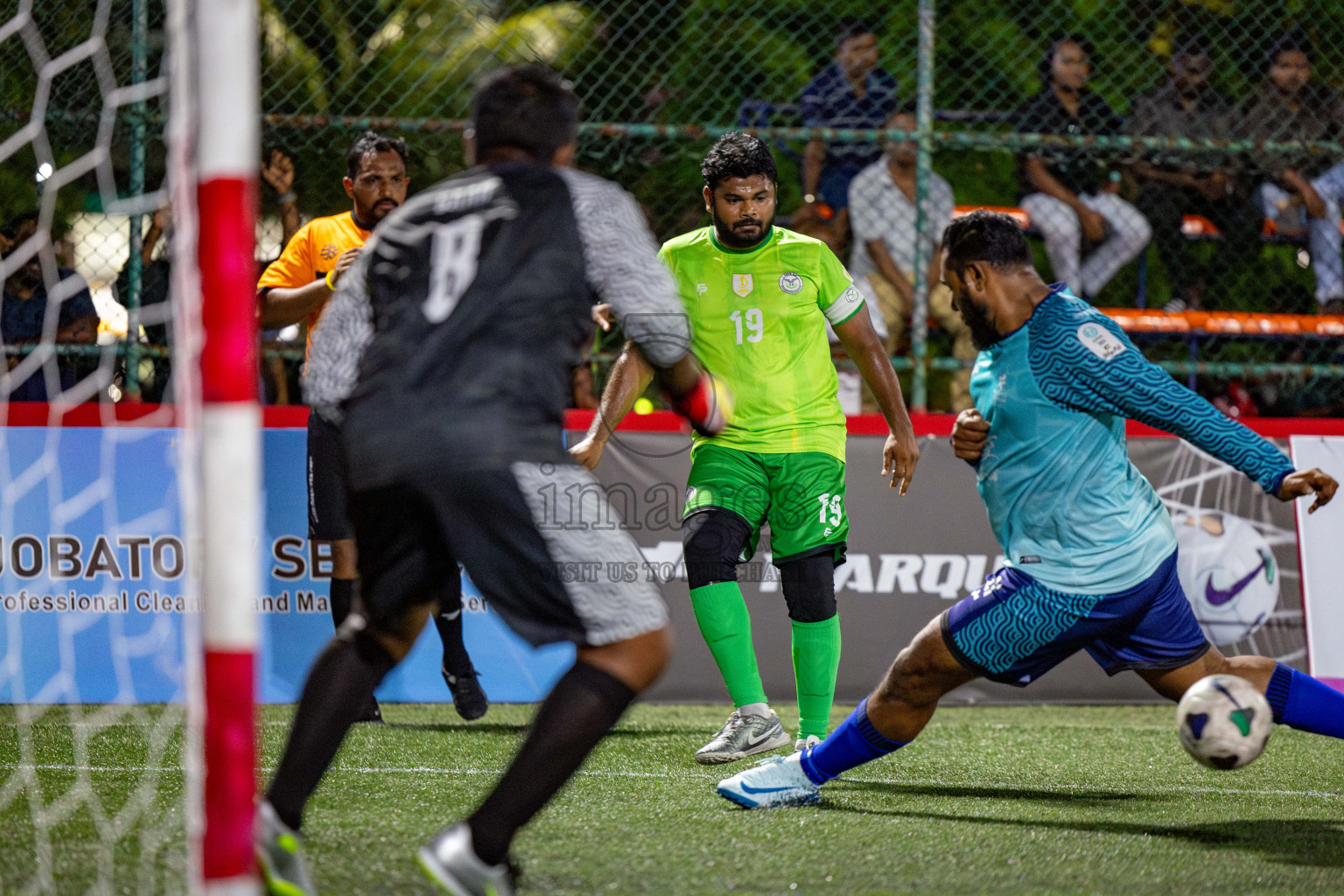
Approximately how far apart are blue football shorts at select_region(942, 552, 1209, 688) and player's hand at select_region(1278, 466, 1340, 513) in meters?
0.46

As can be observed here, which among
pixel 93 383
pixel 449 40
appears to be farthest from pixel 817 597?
pixel 449 40

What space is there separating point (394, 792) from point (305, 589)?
2.59m

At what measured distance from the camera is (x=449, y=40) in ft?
36.9

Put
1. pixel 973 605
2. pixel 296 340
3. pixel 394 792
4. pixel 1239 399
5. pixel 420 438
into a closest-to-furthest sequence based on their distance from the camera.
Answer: pixel 420 438
pixel 973 605
pixel 394 792
pixel 296 340
pixel 1239 399

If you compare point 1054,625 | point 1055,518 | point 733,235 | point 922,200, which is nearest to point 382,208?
point 733,235

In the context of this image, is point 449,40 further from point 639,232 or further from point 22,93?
point 639,232

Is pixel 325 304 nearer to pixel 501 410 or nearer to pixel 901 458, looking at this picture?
pixel 901 458

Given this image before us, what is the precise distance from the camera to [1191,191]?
8984 mm

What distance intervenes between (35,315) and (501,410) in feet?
16.1

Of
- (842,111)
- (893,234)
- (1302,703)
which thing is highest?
(842,111)

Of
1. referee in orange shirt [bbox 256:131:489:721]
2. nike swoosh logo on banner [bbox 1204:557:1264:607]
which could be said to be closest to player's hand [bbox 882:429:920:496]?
referee in orange shirt [bbox 256:131:489:721]

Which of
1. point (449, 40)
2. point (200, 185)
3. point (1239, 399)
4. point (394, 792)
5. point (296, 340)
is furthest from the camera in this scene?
point (449, 40)

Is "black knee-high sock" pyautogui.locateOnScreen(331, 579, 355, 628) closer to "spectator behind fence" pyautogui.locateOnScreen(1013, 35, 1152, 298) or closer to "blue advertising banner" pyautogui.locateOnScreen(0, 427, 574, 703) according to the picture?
"blue advertising banner" pyautogui.locateOnScreen(0, 427, 574, 703)

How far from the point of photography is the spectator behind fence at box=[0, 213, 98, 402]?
260 inches
